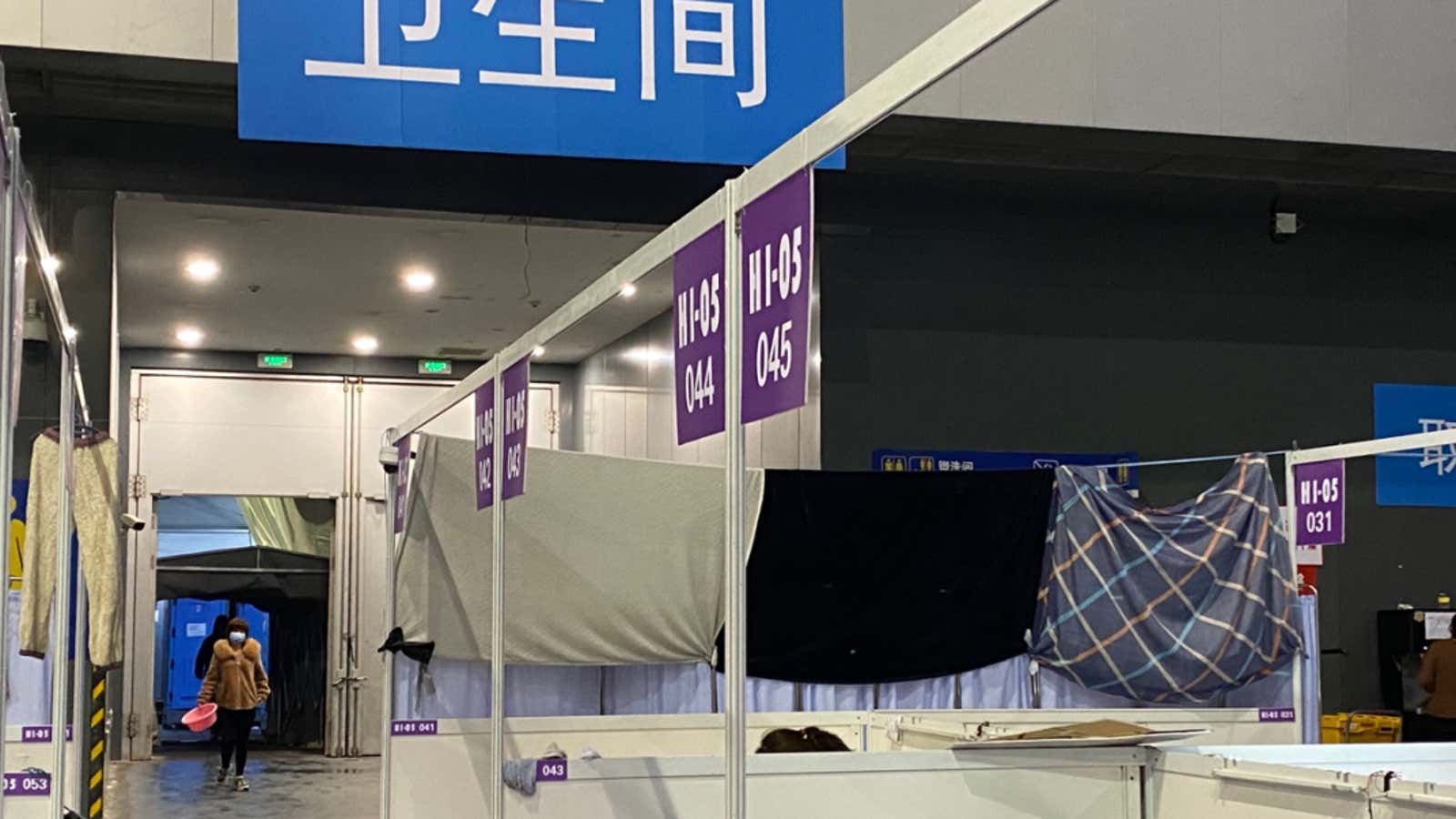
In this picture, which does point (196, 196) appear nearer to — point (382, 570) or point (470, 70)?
point (470, 70)

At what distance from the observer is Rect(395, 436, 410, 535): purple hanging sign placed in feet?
25.3

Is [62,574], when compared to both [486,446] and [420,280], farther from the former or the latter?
[420,280]

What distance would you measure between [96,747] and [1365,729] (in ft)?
27.0

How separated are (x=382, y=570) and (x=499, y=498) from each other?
40.4ft

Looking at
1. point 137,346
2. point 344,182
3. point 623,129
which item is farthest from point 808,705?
point 137,346

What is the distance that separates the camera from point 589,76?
8.79 m

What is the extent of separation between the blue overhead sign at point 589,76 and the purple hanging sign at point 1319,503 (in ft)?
9.86

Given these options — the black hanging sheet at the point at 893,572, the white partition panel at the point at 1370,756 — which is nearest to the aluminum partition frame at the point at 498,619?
the white partition panel at the point at 1370,756

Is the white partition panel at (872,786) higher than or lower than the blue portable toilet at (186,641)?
higher

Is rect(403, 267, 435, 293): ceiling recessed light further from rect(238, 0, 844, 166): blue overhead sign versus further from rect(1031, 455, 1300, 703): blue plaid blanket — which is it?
rect(1031, 455, 1300, 703): blue plaid blanket

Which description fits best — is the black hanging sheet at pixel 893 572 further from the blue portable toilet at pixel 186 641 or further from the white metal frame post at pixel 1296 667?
the blue portable toilet at pixel 186 641

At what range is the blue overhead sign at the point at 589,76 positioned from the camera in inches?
336

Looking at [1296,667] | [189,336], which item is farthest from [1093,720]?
[189,336]

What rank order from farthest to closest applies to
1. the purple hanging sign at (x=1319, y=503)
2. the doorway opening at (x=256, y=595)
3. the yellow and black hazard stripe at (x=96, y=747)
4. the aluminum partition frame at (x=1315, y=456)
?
1. the doorway opening at (x=256, y=595)
2. the yellow and black hazard stripe at (x=96, y=747)
3. the purple hanging sign at (x=1319, y=503)
4. the aluminum partition frame at (x=1315, y=456)
